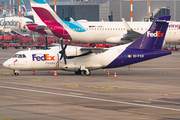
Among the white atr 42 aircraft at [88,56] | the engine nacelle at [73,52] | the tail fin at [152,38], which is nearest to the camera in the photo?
the white atr 42 aircraft at [88,56]

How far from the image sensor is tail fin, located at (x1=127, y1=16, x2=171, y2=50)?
38219 mm

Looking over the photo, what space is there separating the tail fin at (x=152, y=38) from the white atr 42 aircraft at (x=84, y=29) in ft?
68.9

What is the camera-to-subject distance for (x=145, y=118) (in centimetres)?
1675

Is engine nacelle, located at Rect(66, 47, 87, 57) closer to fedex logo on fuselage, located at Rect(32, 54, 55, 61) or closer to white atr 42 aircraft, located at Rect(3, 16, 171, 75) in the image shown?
white atr 42 aircraft, located at Rect(3, 16, 171, 75)

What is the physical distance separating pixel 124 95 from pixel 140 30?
139 ft

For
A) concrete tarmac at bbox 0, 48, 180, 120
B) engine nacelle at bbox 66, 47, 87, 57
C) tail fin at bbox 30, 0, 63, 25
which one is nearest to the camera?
concrete tarmac at bbox 0, 48, 180, 120

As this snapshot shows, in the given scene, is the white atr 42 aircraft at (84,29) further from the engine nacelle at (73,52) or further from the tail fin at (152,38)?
the engine nacelle at (73,52)

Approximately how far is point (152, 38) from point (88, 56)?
26.5 feet

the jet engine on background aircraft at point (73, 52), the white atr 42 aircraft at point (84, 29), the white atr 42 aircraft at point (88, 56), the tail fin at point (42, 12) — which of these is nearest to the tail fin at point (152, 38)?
the white atr 42 aircraft at point (88, 56)

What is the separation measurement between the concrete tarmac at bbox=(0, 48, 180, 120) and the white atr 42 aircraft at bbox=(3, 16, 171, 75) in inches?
131

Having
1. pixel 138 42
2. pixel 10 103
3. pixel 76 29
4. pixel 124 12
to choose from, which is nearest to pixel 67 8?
pixel 124 12

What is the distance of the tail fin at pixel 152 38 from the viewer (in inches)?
1505

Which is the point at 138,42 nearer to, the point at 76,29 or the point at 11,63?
the point at 11,63

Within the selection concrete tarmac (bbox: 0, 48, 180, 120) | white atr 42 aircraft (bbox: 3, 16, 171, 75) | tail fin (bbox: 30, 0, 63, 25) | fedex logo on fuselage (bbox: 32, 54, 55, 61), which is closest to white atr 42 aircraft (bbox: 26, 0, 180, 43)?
tail fin (bbox: 30, 0, 63, 25)
